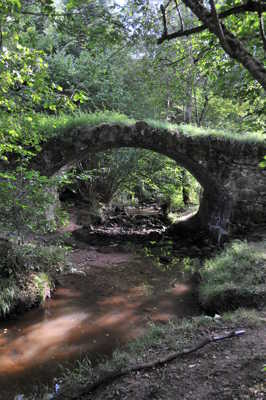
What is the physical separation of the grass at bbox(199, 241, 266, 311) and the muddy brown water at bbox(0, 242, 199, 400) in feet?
1.44

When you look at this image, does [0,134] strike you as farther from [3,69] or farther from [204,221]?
[204,221]

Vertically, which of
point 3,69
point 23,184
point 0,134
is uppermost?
point 3,69

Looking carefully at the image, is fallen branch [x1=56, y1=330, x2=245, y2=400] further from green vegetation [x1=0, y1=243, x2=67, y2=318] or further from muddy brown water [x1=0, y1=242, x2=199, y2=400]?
green vegetation [x1=0, y1=243, x2=67, y2=318]

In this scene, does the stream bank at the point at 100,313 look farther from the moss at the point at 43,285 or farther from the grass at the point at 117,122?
the grass at the point at 117,122

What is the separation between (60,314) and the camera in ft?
17.4

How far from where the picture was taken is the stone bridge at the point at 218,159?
9.77 meters

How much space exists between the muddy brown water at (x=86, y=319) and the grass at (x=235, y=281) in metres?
0.44

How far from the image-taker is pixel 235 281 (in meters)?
5.29

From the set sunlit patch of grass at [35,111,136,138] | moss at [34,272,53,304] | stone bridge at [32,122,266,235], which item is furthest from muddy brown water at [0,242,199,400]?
sunlit patch of grass at [35,111,136,138]

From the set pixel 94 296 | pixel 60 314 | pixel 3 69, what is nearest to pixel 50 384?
pixel 60 314

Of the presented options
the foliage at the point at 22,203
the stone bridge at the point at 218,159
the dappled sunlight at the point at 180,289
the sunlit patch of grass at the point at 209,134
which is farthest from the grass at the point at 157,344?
the sunlit patch of grass at the point at 209,134

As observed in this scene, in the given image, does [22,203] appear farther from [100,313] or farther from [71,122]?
[71,122]

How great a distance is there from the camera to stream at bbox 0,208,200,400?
3904mm

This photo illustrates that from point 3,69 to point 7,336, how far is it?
3.56m
